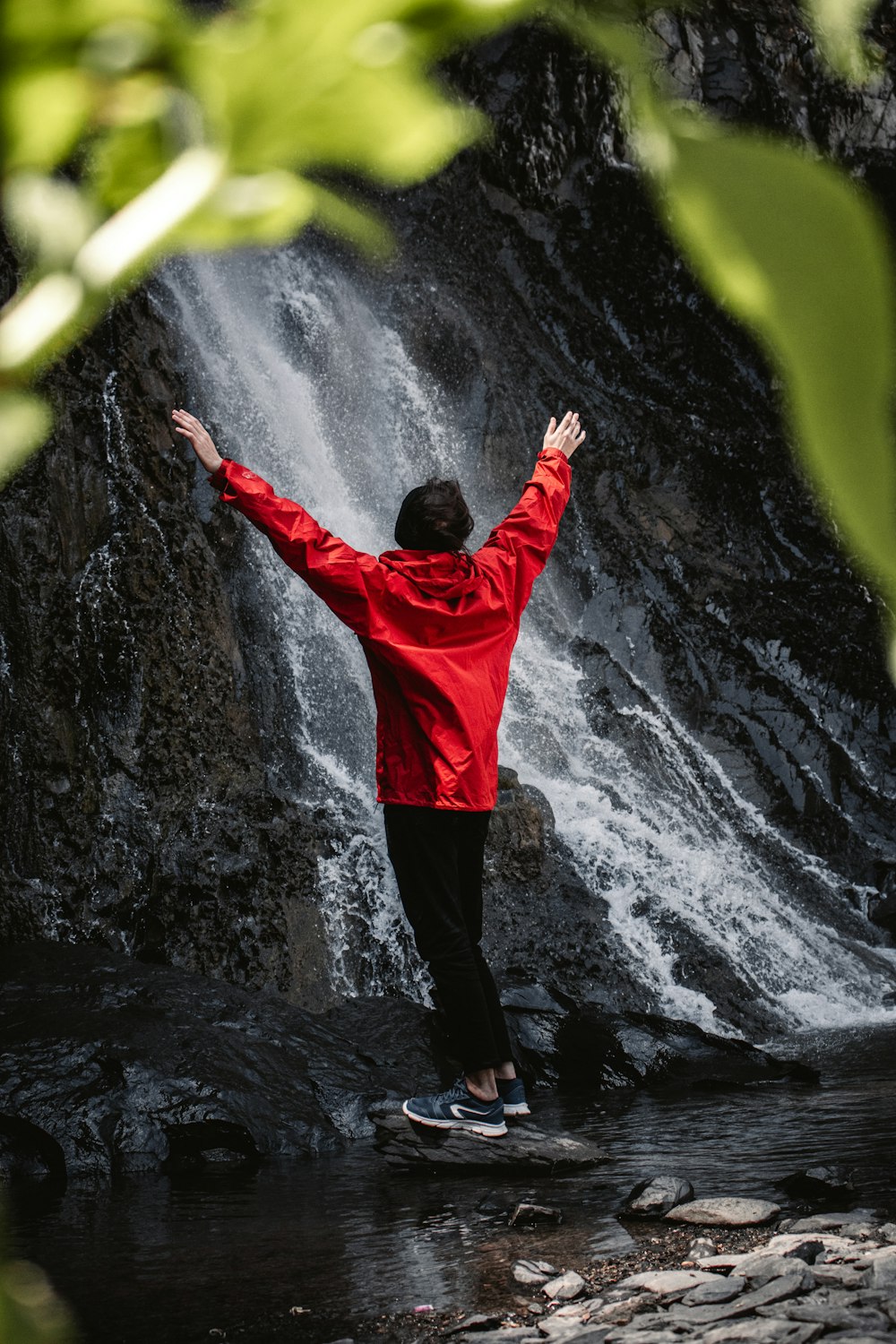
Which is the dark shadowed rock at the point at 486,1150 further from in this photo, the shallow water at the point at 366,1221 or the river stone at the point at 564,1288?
the river stone at the point at 564,1288

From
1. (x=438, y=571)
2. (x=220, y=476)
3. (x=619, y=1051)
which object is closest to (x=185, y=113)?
(x=220, y=476)

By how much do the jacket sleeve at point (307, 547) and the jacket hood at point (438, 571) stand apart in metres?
0.09

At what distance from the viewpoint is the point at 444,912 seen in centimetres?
393

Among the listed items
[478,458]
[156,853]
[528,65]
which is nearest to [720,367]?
[478,458]

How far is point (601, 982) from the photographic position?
767 cm

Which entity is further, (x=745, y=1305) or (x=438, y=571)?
(x=438, y=571)

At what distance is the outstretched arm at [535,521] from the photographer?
13.0 ft

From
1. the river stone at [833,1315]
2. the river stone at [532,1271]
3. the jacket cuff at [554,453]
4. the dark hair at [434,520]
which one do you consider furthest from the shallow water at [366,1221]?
the jacket cuff at [554,453]

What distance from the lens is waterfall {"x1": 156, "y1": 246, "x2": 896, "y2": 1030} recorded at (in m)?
8.09

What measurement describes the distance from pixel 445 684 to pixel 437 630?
0.60 feet

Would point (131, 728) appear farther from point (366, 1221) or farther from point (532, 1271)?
point (532, 1271)

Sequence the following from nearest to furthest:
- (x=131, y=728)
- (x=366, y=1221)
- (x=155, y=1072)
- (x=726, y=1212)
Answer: (x=726, y=1212)
(x=366, y=1221)
(x=155, y=1072)
(x=131, y=728)

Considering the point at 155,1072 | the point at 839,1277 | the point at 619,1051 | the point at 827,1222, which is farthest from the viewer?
the point at 619,1051

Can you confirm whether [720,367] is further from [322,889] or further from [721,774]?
[322,889]
